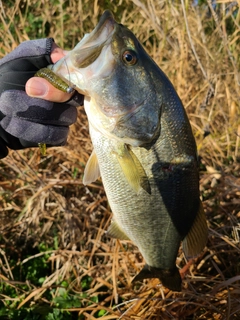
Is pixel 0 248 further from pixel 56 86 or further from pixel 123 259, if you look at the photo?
pixel 56 86

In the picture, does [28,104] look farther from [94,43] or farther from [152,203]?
[152,203]

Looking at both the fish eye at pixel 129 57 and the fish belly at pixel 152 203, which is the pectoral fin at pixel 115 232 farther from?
the fish eye at pixel 129 57

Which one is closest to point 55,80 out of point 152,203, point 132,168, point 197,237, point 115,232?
point 132,168

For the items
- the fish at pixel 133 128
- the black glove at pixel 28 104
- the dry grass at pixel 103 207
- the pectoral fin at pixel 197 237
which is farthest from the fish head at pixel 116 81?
the dry grass at pixel 103 207

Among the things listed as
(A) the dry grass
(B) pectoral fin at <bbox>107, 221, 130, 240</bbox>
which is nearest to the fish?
(B) pectoral fin at <bbox>107, 221, 130, 240</bbox>

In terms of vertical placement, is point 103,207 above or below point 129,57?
below

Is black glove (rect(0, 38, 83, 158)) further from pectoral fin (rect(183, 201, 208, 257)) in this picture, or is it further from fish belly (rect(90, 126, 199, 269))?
pectoral fin (rect(183, 201, 208, 257))
